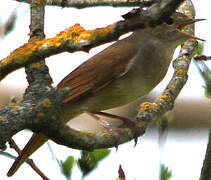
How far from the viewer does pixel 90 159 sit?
3.24 metres

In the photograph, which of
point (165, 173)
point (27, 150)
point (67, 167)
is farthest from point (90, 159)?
point (27, 150)

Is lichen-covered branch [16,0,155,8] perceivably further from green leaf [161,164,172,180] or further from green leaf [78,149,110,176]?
green leaf [161,164,172,180]

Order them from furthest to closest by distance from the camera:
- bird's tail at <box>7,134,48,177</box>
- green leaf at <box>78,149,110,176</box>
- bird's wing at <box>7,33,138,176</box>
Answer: bird's wing at <box>7,33,138,176</box> < bird's tail at <box>7,134,48,177</box> < green leaf at <box>78,149,110,176</box>

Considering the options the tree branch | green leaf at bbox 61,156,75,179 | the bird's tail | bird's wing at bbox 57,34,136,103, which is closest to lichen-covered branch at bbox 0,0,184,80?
green leaf at bbox 61,156,75,179

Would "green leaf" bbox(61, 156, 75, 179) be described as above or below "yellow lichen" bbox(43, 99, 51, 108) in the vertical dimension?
below

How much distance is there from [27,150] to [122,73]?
1.13 meters

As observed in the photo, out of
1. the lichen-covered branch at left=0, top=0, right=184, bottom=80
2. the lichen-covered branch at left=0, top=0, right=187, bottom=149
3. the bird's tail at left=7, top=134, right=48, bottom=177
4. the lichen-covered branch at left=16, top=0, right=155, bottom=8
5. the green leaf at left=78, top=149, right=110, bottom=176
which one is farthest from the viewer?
the lichen-covered branch at left=16, top=0, right=155, bottom=8

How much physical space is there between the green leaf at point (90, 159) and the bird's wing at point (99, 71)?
117 centimetres

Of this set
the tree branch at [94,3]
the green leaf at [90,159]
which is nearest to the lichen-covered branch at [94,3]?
the tree branch at [94,3]

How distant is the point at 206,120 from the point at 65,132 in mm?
2973

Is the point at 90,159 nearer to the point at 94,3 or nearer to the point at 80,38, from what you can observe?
the point at 80,38

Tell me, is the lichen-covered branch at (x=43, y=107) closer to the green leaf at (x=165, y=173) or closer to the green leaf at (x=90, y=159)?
the green leaf at (x=90, y=159)

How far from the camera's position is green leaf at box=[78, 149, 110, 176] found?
10.4ft

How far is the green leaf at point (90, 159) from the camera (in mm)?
3170
